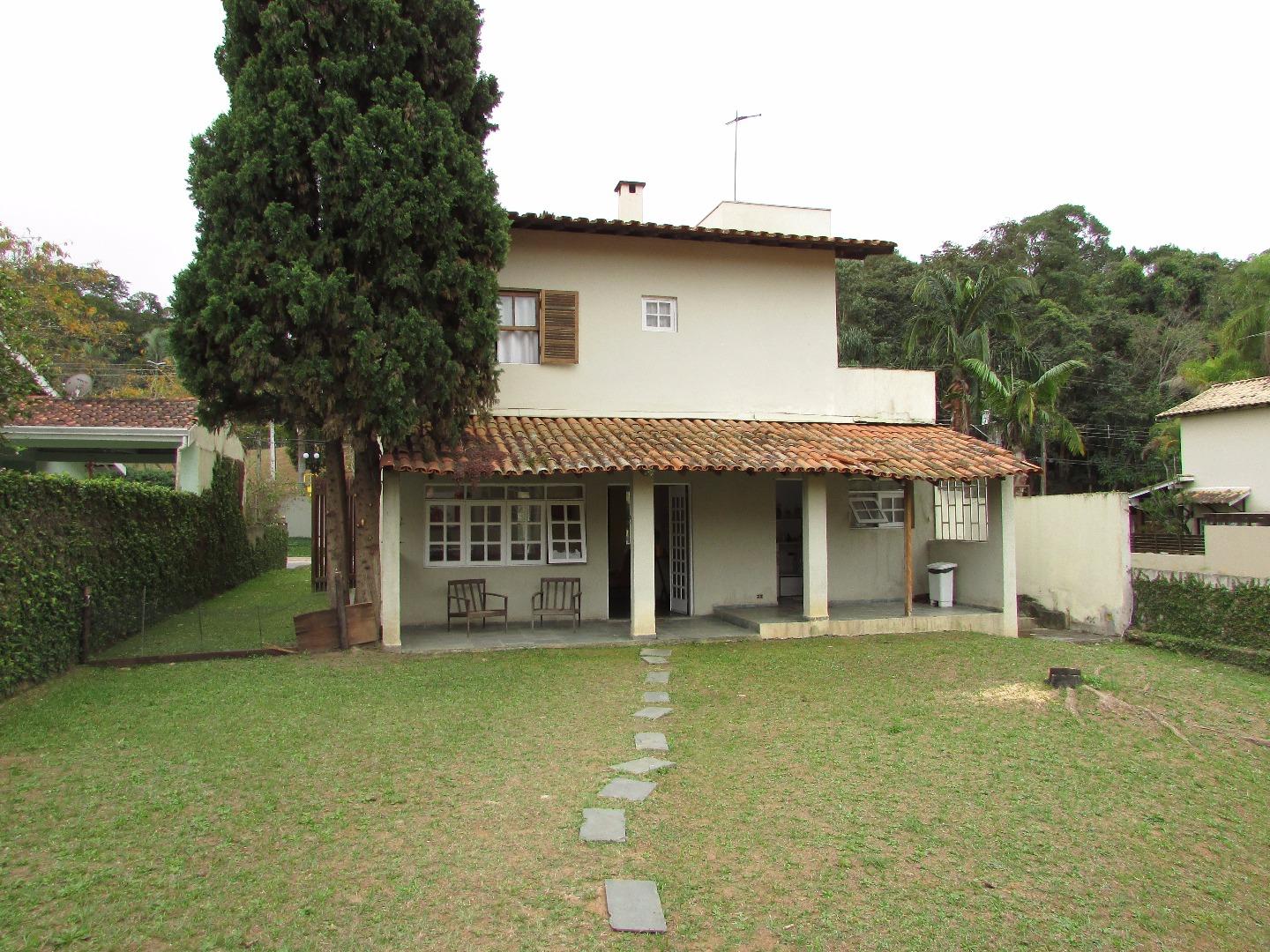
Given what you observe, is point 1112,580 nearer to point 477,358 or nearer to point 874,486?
point 874,486

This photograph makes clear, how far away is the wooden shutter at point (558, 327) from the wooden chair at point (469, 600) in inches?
148

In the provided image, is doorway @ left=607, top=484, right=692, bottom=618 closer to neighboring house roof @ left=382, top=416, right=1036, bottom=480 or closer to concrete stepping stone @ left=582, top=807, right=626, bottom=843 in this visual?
neighboring house roof @ left=382, top=416, right=1036, bottom=480

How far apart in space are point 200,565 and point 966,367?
18.3 meters

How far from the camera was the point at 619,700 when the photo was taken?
8727 mm

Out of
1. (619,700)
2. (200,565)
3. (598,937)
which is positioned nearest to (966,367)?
(619,700)

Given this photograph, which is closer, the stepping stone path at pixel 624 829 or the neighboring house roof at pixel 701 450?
the stepping stone path at pixel 624 829

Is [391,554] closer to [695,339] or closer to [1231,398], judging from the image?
[695,339]

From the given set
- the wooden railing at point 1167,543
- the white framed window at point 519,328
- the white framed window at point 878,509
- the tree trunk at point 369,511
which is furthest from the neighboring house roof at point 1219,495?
the tree trunk at point 369,511

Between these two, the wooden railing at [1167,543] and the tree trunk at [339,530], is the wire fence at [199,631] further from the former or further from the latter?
the wooden railing at [1167,543]

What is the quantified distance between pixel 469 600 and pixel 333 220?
5.50 meters

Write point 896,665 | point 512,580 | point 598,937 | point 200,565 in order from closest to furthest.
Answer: point 598,937
point 896,665
point 512,580
point 200,565

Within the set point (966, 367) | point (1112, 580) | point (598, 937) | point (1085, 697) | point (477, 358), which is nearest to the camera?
point (598, 937)

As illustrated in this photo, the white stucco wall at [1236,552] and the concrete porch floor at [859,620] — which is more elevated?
the white stucco wall at [1236,552]

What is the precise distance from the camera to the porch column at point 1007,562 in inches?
532
